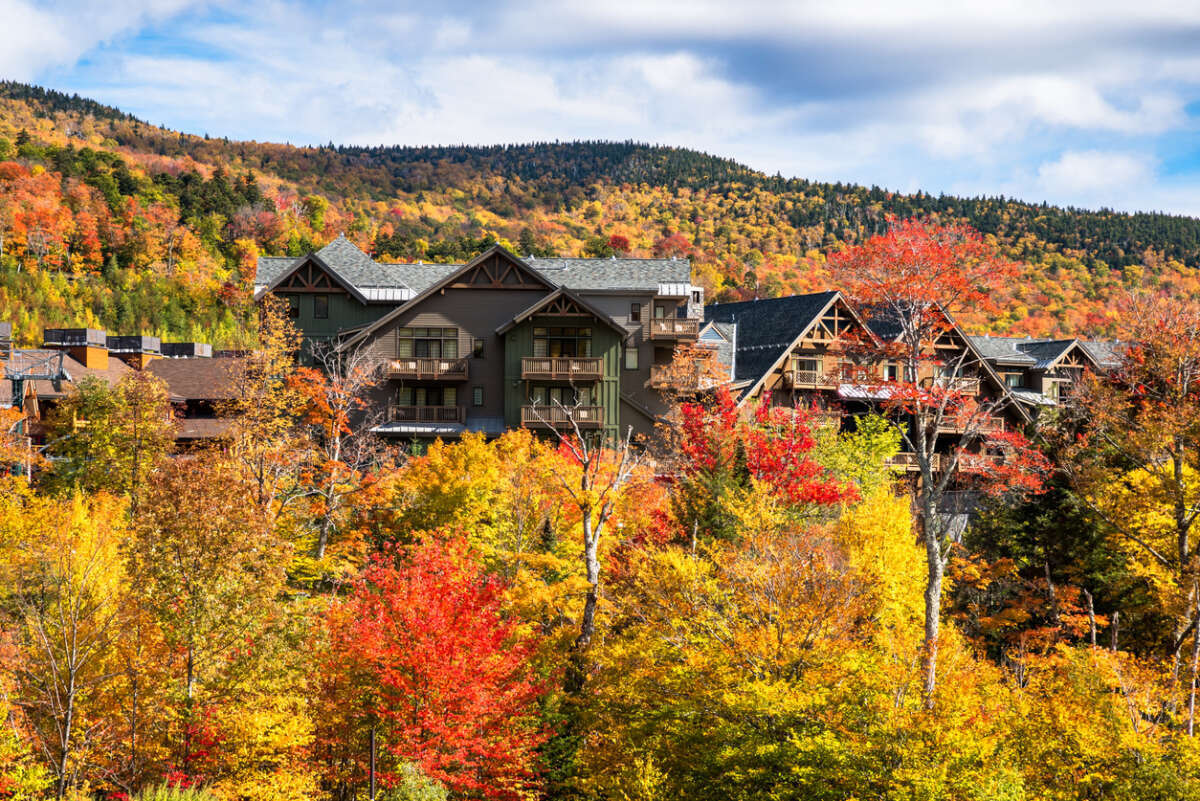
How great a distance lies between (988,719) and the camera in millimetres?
20156

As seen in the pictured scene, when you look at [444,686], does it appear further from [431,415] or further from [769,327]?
[769,327]

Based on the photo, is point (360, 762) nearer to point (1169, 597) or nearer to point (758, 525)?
point (758, 525)

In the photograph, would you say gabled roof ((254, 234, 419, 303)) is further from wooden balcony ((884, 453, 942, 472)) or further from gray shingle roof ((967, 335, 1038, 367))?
gray shingle roof ((967, 335, 1038, 367))

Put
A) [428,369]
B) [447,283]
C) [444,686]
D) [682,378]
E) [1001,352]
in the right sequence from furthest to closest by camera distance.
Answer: [1001,352], [682,378], [447,283], [428,369], [444,686]

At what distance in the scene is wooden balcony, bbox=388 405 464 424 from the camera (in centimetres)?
5112

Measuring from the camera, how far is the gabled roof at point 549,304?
49656 mm

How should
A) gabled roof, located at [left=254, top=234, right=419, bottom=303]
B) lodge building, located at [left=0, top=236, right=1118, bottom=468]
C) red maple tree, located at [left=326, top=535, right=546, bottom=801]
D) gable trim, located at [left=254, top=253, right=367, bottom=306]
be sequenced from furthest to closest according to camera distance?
gabled roof, located at [left=254, top=234, right=419, bottom=303]
gable trim, located at [left=254, top=253, right=367, bottom=306]
lodge building, located at [left=0, top=236, right=1118, bottom=468]
red maple tree, located at [left=326, top=535, right=546, bottom=801]

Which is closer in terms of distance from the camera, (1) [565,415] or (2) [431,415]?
(1) [565,415]

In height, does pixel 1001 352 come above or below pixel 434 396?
above

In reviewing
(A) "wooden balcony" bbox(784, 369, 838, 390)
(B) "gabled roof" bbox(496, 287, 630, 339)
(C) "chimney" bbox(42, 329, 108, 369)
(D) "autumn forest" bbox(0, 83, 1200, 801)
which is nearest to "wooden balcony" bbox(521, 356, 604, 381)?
(B) "gabled roof" bbox(496, 287, 630, 339)

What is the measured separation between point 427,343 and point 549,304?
7537mm

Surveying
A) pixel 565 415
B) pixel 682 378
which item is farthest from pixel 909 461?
pixel 565 415

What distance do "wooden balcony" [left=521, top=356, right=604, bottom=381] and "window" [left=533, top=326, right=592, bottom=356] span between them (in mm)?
933

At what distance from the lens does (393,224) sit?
155m
